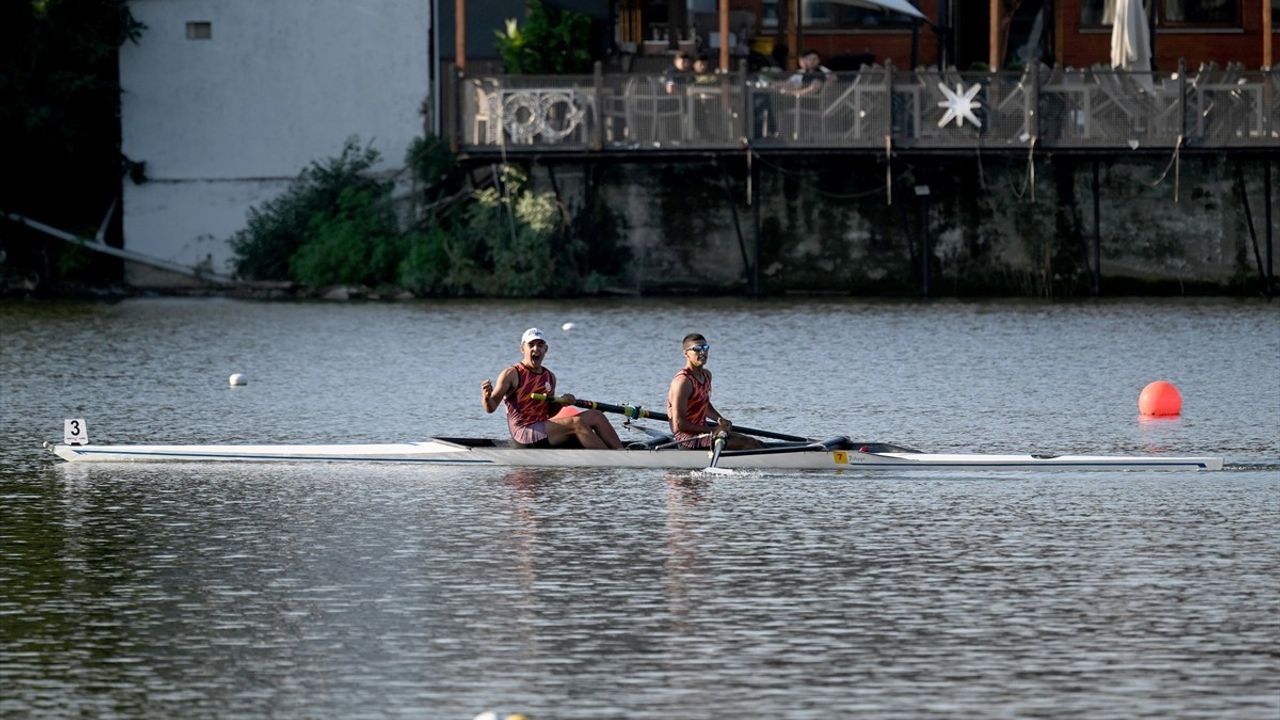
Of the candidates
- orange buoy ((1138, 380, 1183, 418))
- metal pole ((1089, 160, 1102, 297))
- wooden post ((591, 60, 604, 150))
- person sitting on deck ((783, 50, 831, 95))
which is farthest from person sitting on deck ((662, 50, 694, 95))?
orange buoy ((1138, 380, 1183, 418))

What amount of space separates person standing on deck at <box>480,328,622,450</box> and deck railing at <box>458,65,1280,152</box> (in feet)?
63.8

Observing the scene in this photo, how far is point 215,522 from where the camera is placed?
16.5 metres

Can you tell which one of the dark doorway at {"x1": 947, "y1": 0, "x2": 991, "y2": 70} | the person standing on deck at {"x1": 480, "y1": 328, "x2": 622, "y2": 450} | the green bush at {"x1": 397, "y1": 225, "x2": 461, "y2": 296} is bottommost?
the person standing on deck at {"x1": 480, "y1": 328, "x2": 622, "y2": 450}

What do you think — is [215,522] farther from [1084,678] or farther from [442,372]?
[442,372]

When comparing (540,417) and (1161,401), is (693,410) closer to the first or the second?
(540,417)

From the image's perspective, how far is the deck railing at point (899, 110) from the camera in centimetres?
3788

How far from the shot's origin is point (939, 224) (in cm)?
4091

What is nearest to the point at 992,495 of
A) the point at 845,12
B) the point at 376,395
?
the point at 376,395

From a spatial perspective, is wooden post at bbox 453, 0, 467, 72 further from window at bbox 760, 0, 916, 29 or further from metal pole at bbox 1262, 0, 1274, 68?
metal pole at bbox 1262, 0, 1274, 68

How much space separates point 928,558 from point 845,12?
96.3 ft

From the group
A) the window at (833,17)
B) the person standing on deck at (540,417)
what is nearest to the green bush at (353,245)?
the window at (833,17)

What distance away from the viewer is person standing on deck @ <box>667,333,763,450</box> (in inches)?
758

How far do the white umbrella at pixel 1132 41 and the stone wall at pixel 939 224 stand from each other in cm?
237

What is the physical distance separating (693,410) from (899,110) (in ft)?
65.1
